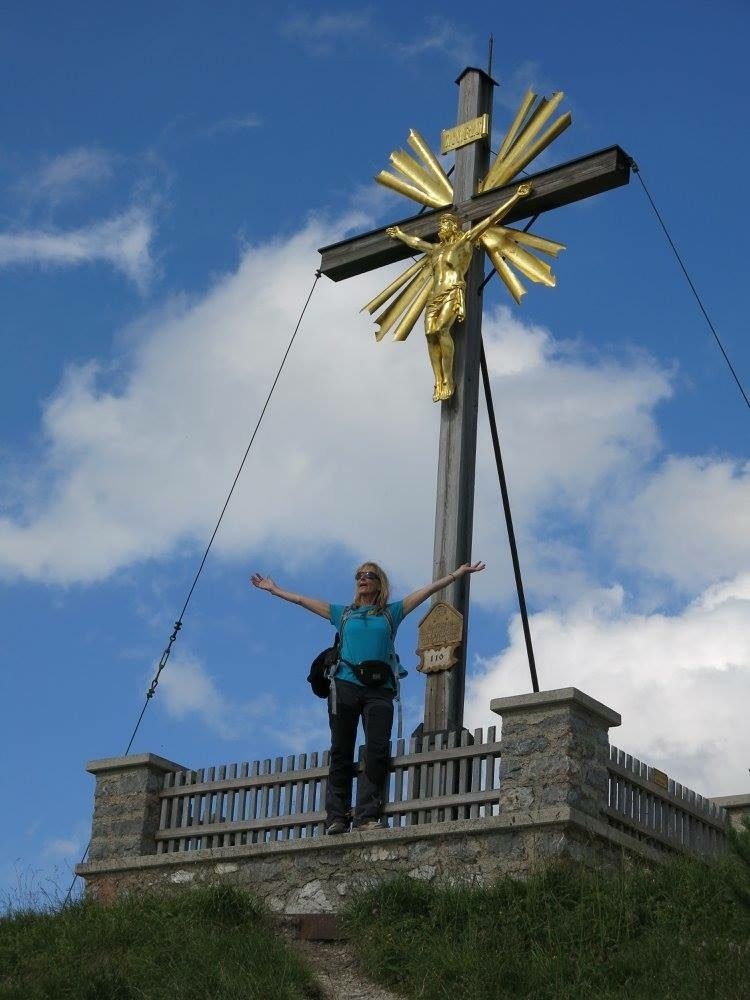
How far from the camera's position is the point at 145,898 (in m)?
10.9

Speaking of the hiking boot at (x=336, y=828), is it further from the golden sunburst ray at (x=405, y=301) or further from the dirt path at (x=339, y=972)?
the golden sunburst ray at (x=405, y=301)

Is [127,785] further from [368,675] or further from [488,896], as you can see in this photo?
[488,896]

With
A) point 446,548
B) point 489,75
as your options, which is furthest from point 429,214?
point 446,548

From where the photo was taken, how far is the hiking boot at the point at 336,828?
36.0ft

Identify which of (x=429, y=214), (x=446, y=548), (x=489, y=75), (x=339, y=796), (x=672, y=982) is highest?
(x=489, y=75)

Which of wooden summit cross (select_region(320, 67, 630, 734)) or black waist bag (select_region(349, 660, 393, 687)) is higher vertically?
wooden summit cross (select_region(320, 67, 630, 734))

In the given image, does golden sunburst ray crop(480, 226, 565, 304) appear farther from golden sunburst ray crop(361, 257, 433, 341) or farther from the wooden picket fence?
the wooden picket fence

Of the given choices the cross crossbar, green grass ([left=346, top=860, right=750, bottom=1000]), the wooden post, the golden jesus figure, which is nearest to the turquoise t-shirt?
the wooden post

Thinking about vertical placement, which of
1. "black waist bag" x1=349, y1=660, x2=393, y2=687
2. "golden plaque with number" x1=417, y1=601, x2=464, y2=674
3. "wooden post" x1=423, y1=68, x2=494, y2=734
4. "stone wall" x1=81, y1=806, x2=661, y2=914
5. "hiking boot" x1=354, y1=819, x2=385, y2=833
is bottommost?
"stone wall" x1=81, y1=806, x2=661, y2=914

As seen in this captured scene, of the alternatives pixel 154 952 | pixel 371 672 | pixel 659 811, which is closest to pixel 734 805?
pixel 659 811

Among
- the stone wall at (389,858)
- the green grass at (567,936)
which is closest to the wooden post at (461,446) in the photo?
the stone wall at (389,858)

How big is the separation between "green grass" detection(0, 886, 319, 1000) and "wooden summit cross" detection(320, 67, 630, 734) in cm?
257

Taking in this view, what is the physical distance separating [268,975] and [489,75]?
8.57 meters

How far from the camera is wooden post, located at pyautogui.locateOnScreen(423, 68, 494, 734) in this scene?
40.4 feet
